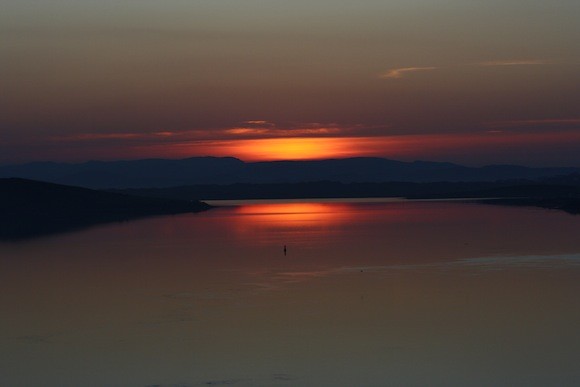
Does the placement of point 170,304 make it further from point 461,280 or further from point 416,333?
point 461,280

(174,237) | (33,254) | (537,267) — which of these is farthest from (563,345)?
(174,237)

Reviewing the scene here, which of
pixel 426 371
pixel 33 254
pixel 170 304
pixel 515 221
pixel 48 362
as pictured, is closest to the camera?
pixel 426 371

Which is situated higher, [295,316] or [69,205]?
[69,205]

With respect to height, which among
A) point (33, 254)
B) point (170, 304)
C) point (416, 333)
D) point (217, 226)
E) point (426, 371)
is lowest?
point (426, 371)

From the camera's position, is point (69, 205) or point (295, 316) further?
point (69, 205)

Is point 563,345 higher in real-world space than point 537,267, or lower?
lower
